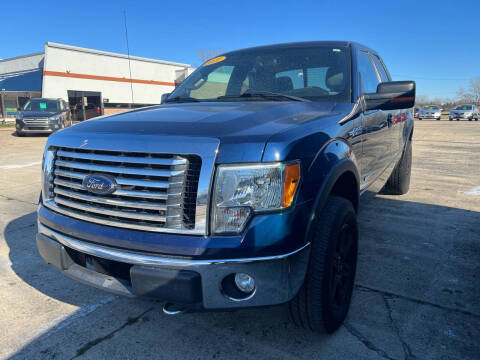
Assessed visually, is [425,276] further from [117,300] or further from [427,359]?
[117,300]

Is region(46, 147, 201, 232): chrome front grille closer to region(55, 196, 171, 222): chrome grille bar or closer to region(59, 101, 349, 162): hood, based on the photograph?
region(55, 196, 171, 222): chrome grille bar

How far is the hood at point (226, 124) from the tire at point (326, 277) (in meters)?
0.53

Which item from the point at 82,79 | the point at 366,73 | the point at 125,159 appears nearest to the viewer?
the point at 125,159

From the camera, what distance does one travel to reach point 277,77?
3.07 m

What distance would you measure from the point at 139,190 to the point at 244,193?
552 millimetres

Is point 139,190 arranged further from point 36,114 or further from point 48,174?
point 36,114

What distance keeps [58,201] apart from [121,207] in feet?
1.91

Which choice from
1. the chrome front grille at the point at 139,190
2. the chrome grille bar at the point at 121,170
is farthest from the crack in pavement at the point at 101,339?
the chrome grille bar at the point at 121,170

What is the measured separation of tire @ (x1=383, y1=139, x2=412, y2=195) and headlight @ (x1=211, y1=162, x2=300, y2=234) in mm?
3674

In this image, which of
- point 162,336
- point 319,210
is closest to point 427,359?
point 319,210

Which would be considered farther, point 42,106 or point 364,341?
point 42,106

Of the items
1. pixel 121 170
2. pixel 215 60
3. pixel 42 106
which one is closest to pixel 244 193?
pixel 121 170

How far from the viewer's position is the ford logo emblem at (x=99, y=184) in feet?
6.23

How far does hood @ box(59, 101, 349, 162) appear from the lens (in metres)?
1.72
